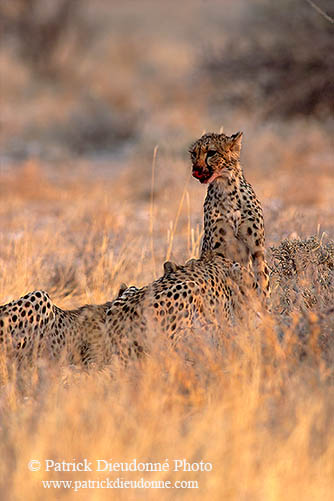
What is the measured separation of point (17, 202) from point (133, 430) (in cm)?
889

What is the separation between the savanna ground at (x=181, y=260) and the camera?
3014 millimetres

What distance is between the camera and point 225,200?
195 inches

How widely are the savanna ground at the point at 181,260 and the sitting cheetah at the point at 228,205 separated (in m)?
0.32

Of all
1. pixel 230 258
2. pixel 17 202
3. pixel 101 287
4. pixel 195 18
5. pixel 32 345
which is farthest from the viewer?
pixel 195 18

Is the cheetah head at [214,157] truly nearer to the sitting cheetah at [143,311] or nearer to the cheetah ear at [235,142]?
the cheetah ear at [235,142]

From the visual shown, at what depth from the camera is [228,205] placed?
4941mm

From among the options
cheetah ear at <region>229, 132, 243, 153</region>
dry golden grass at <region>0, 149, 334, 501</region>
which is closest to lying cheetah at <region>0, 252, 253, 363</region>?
dry golden grass at <region>0, 149, 334, 501</region>

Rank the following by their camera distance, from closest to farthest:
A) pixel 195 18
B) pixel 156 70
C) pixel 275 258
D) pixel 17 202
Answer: pixel 275 258 → pixel 17 202 → pixel 156 70 → pixel 195 18

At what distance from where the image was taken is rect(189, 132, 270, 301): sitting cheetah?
4855 mm

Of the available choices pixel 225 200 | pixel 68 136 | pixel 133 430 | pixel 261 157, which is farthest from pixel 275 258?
pixel 68 136

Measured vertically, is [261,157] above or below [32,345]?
above

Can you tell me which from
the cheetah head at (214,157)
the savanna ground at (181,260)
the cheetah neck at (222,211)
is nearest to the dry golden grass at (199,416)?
the savanna ground at (181,260)

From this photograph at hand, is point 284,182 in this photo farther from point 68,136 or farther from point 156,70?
point 156,70

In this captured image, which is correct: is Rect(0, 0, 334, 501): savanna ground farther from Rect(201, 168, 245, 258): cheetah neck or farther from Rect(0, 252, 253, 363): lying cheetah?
Rect(201, 168, 245, 258): cheetah neck
